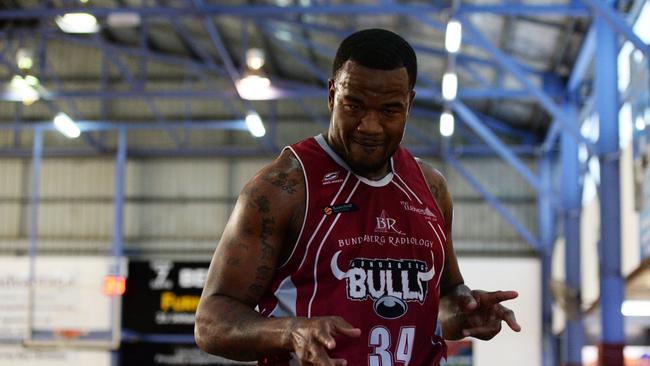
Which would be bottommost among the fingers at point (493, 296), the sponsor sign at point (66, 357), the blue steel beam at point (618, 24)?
the sponsor sign at point (66, 357)

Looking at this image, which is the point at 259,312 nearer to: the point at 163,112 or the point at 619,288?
the point at 619,288

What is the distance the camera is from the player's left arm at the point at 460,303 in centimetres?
325

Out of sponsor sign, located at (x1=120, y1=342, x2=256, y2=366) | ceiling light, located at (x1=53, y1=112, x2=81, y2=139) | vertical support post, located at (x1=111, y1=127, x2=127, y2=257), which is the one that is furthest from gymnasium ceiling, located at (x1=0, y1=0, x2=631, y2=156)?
sponsor sign, located at (x1=120, y1=342, x2=256, y2=366)

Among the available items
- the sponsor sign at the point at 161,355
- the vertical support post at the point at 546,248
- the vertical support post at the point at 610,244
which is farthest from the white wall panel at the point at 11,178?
the vertical support post at the point at 610,244

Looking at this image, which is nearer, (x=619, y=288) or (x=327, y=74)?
(x=619, y=288)

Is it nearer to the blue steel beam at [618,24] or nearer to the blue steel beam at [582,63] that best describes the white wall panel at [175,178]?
the blue steel beam at [582,63]

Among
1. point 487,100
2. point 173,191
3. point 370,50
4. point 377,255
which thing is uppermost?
point 487,100

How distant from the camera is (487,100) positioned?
2222cm

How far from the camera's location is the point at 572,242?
1645 cm

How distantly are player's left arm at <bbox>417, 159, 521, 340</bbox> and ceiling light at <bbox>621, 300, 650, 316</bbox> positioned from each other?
15206 mm

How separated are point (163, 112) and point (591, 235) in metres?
11.5

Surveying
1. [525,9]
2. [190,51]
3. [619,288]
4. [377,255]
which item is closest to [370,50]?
[377,255]

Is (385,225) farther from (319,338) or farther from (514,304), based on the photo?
(514,304)

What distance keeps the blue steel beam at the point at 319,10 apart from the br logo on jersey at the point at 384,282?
34.4ft
